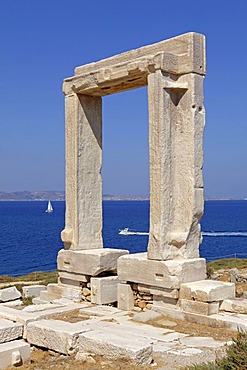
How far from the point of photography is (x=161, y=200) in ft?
29.6

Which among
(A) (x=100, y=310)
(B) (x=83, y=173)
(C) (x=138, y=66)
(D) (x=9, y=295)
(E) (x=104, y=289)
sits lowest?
(D) (x=9, y=295)

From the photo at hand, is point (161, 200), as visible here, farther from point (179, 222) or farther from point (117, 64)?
point (117, 64)

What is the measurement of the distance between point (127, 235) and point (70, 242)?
64167mm

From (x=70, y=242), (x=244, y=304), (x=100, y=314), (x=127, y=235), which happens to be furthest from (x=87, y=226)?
(x=127, y=235)

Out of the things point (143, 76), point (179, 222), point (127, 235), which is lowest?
point (127, 235)

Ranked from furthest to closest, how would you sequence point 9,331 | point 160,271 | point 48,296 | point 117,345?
point 48,296 < point 160,271 < point 9,331 < point 117,345

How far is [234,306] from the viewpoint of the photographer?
27.6 ft

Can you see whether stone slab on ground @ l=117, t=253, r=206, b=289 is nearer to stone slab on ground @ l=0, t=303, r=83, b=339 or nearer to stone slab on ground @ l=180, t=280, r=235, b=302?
stone slab on ground @ l=180, t=280, r=235, b=302

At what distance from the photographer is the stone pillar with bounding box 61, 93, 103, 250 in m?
10.9

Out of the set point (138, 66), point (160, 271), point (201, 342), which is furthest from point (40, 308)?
point (138, 66)

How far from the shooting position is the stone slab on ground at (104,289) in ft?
32.6

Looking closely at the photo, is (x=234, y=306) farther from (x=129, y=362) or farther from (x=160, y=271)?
(x=129, y=362)

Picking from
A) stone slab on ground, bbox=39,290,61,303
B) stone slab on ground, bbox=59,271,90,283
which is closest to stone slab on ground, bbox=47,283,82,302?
stone slab on ground, bbox=39,290,61,303

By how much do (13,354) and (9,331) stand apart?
75 cm
